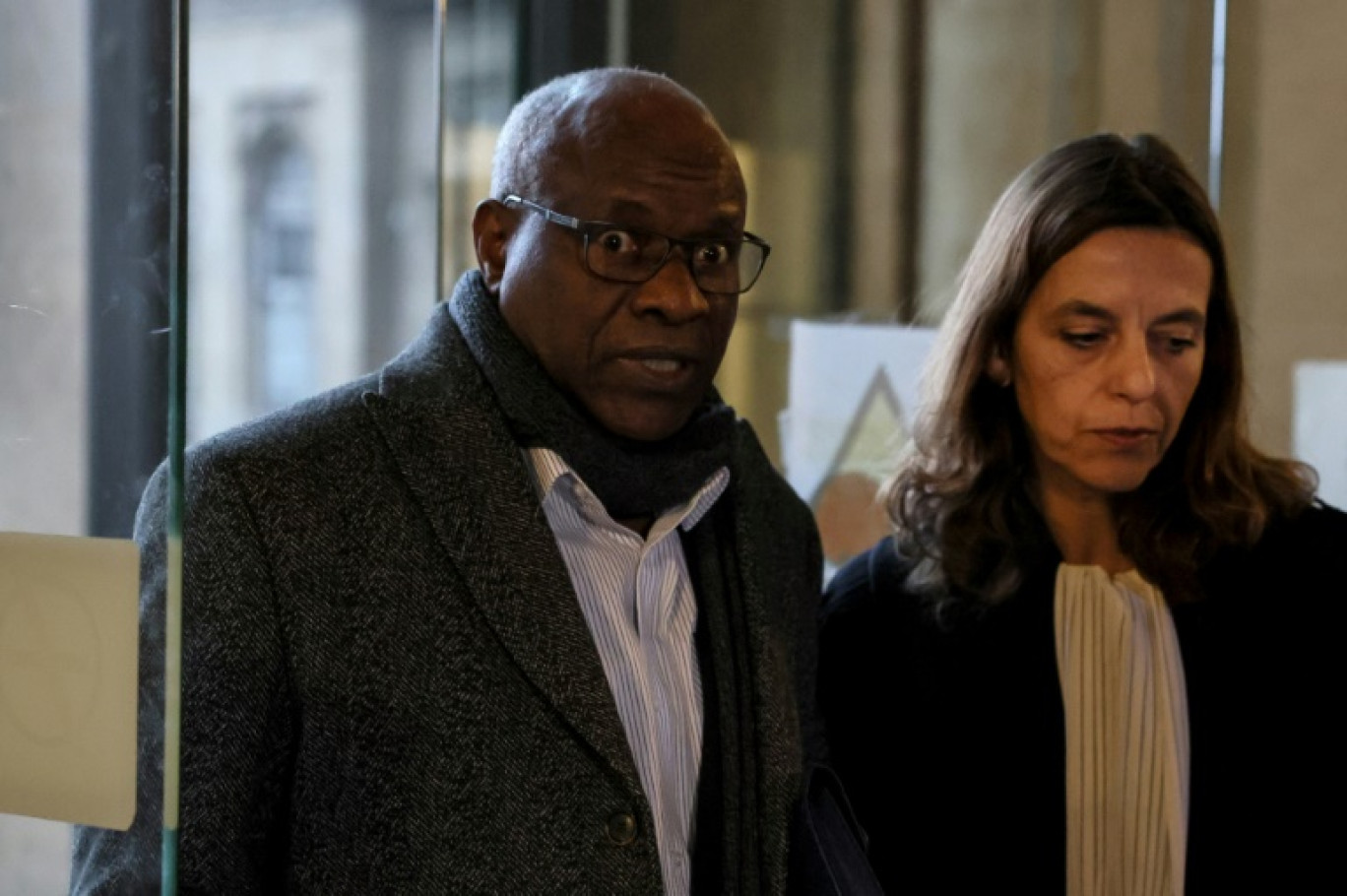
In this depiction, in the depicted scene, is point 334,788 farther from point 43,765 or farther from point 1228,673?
point 1228,673

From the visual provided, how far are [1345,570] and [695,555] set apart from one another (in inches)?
30.4

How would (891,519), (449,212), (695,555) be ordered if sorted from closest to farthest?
(695,555) < (891,519) < (449,212)

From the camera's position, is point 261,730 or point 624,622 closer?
point 261,730

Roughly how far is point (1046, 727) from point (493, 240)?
806 millimetres

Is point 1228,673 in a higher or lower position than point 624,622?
lower

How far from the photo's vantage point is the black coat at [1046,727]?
69.1 inches

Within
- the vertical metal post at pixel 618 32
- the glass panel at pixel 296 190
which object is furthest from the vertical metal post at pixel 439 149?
the glass panel at pixel 296 190

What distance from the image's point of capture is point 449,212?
249cm

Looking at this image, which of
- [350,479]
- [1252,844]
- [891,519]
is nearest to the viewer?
[350,479]

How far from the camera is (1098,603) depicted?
1.85m

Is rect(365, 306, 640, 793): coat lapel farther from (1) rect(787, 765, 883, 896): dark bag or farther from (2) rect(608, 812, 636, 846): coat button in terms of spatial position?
(1) rect(787, 765, 883, 896): dark bag

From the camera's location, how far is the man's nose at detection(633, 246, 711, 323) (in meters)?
1.43

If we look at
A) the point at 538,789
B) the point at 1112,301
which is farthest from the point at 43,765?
the point at 1112,301

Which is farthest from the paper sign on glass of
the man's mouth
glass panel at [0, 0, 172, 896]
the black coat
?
the black coat
